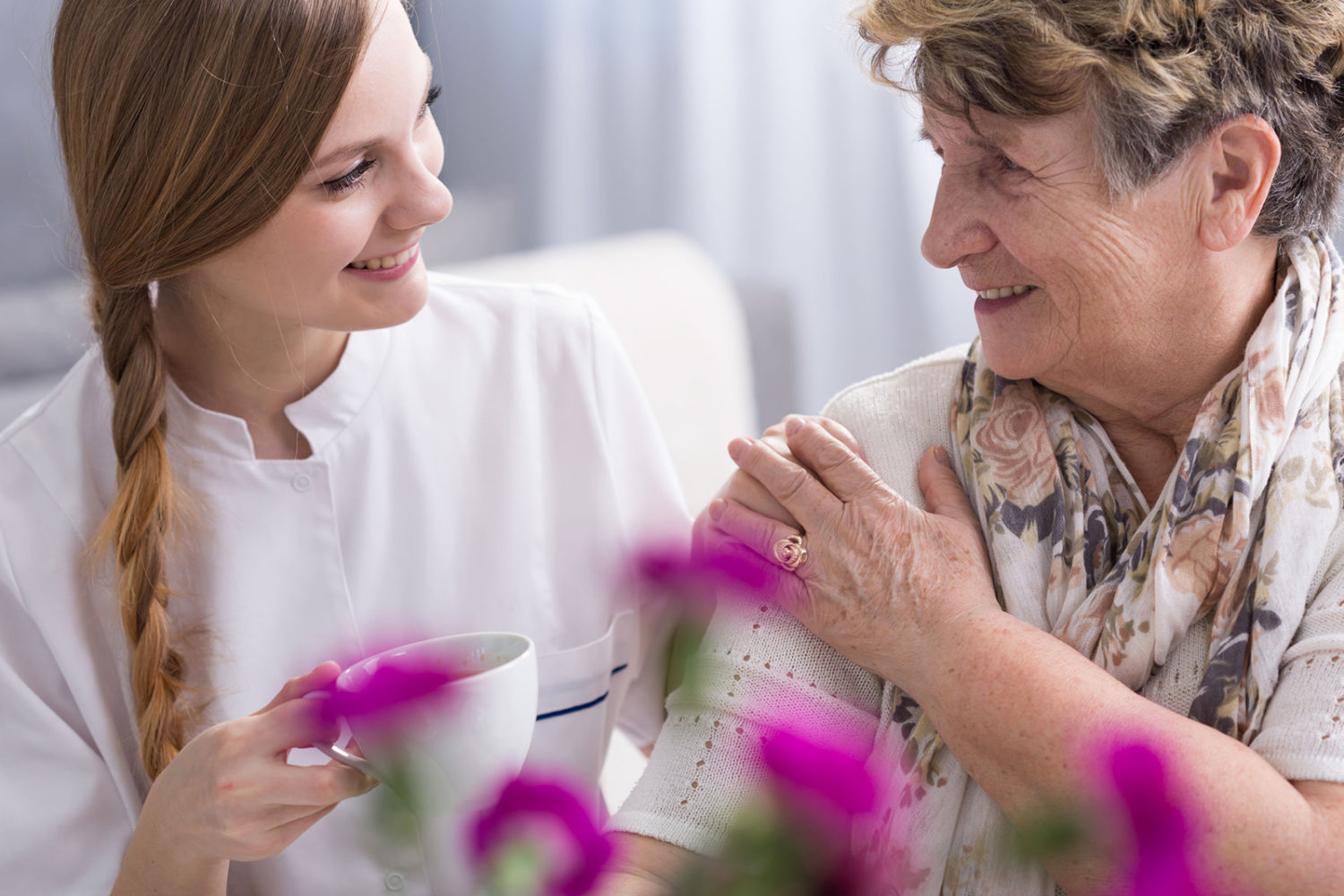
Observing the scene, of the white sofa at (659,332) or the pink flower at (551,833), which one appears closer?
the pink flower at (551,833)

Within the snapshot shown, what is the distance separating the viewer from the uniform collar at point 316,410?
1.19 metres

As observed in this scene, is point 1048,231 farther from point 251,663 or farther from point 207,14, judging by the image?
point 251,663

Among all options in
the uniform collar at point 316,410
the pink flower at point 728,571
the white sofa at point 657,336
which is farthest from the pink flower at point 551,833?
the white sofa at point 657,336

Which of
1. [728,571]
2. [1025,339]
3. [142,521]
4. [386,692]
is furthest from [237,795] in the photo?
[1025,339]

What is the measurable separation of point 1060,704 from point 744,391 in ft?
3.63

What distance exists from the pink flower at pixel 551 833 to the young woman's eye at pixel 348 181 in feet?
2.12

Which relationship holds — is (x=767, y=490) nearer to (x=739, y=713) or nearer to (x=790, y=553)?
(x=790, y=553)

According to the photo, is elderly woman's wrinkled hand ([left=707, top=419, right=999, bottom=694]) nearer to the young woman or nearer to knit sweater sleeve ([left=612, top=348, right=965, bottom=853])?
knit sweater sleeve ([left=612, top=348, right=965, bottom=853])

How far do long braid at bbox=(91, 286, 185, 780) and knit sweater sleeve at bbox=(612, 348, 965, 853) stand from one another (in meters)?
0.44

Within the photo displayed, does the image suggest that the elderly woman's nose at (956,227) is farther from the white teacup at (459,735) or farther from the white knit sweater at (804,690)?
the white teacup at (459,735)

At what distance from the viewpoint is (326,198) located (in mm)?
1054

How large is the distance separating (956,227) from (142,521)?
2.67ft

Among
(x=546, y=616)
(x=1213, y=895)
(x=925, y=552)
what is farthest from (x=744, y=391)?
(x=1213, y=895)

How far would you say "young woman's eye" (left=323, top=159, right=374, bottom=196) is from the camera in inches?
41.7
